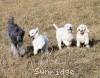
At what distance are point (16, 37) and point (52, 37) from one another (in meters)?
3.23

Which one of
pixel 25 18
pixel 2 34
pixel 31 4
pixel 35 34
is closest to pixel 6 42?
pixel 2 34

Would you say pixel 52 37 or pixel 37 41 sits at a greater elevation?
pixel 37 41

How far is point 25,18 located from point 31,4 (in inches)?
96.1

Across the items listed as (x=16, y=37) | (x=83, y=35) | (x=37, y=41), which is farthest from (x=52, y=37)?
(x=16, y=37)

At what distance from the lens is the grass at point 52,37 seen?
32.9 ft

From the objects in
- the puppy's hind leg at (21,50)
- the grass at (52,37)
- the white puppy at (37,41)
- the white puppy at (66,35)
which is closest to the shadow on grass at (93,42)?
the grass at (52,37)

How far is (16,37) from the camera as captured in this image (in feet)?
35.4

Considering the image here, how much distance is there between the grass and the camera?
10039 millimetres

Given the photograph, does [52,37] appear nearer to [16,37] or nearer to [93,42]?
[93,42]

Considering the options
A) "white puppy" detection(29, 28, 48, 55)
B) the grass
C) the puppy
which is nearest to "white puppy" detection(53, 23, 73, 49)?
the grass

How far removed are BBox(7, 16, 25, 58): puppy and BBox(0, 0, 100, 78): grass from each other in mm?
225

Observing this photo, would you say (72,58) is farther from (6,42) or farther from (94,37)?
(6,42)

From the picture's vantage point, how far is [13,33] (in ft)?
35.4

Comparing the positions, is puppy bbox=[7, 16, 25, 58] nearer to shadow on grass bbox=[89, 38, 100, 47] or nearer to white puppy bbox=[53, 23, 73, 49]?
white puppy bbox=[53, 23, 73, 49]
